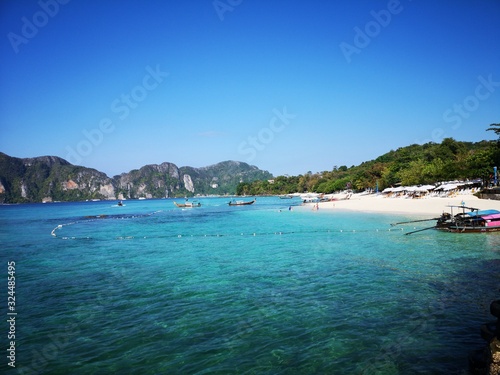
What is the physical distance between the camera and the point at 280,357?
761 centimetres

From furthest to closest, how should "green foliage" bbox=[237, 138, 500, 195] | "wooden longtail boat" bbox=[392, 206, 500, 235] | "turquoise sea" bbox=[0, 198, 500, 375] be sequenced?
"green foliage" bbox=[237, 138, 500, 195] → "wooden longtail boat" bbox=[392, 206, 500, 235] → "turquoise sea" bbox=[0, 198, 500, 375]

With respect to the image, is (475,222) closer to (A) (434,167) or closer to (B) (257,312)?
(B) (257,312)

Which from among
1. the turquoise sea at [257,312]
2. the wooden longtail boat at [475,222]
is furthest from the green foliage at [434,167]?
the turquoise sea at [257,312]

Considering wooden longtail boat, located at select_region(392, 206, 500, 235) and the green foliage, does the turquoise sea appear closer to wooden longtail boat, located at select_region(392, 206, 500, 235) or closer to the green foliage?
wooden longtail boat, located at select_region(392, 206, 500, 235)

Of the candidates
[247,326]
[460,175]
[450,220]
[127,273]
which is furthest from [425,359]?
[460,175]

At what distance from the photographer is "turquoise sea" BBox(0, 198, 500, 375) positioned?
7539mm

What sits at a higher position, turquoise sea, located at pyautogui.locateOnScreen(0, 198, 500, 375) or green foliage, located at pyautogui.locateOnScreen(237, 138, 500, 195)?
green foliage, located at pyautogui.locateOnScreen(237, 138, 500, 195)

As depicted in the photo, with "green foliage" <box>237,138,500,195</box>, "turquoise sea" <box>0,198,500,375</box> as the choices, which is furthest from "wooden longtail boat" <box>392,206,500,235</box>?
"green foliage" <box>237,138,500,195</box>

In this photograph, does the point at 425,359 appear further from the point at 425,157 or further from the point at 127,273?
the point at 425,157

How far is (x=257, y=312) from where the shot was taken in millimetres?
10531

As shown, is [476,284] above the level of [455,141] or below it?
below

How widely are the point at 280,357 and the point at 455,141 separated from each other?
11284 cm

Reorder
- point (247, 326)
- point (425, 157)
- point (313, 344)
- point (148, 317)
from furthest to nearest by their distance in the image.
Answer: point (425, 157)
point (148, 317)
point (247, 326)
point (313, 344)

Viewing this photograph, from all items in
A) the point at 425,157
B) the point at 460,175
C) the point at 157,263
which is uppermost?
the point at 425,157
